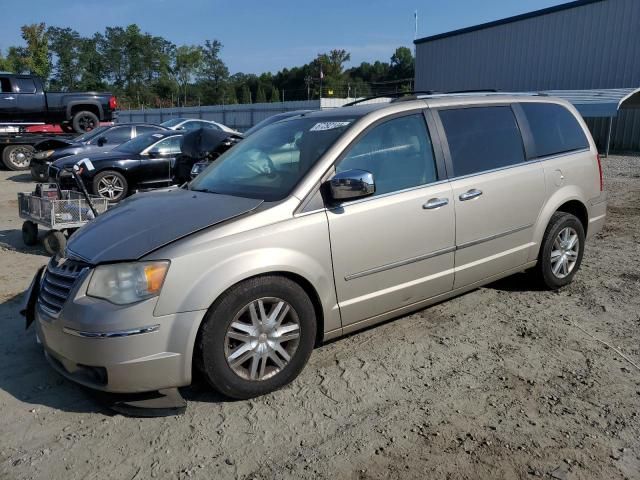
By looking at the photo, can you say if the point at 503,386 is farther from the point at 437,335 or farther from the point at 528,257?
the point at 528,257

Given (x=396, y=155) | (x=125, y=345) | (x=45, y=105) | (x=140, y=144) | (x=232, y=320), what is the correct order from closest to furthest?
(x=125, y=345)
(x=232, y=320)
(x=396, y=155)
(x=140, y=144)
(x=45, y=105)

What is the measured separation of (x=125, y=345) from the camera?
297 centimetres

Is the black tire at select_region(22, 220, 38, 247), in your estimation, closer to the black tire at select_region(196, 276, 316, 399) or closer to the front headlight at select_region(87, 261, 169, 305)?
the front headlight at select_region(87, 261, 169, 305)

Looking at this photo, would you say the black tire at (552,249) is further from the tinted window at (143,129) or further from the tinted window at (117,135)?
the tinted window at (143,129)

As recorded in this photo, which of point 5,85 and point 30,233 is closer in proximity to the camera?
point 30,233

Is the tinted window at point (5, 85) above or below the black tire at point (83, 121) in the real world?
above

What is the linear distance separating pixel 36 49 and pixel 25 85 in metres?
60.3

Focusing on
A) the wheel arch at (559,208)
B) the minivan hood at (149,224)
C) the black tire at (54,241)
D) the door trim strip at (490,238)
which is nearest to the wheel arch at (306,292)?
the minivan hood at (149,224)

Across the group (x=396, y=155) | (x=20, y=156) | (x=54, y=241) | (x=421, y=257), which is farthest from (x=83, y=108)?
(x=421, y=257)

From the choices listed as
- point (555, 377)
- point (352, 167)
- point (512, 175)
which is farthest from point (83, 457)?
point (512, 175)

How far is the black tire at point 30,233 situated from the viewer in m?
7.46

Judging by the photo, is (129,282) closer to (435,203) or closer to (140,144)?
(435,203)

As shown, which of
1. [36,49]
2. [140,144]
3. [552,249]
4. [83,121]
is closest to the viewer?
[552,249]

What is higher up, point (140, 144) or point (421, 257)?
point (140, 144)
